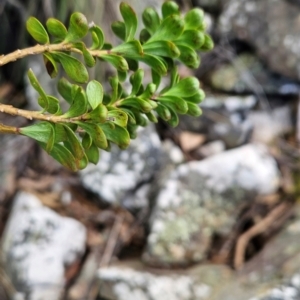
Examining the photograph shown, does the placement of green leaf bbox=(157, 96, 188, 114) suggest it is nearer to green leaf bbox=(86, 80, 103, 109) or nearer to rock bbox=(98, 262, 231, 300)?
green leaf bbox=(86, 80, 103, 109)

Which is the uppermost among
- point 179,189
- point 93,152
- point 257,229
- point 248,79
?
point 93,152

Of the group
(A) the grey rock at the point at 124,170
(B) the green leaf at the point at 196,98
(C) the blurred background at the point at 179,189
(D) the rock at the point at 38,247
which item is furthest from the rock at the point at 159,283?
(B) the green leaf at the point at 196,98

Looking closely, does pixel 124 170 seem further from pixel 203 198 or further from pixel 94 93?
pixel 94 93

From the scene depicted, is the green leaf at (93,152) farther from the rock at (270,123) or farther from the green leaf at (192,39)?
the rock at (270,123)

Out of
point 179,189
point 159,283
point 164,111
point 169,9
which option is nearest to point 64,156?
point 164,111

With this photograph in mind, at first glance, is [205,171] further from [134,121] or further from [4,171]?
[134,121]

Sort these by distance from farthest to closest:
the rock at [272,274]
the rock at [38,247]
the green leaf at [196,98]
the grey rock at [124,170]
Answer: the grey rock at [124,170]
the rock at [38,247]
the rock at [272,274]
the green leaf at [196,98]
